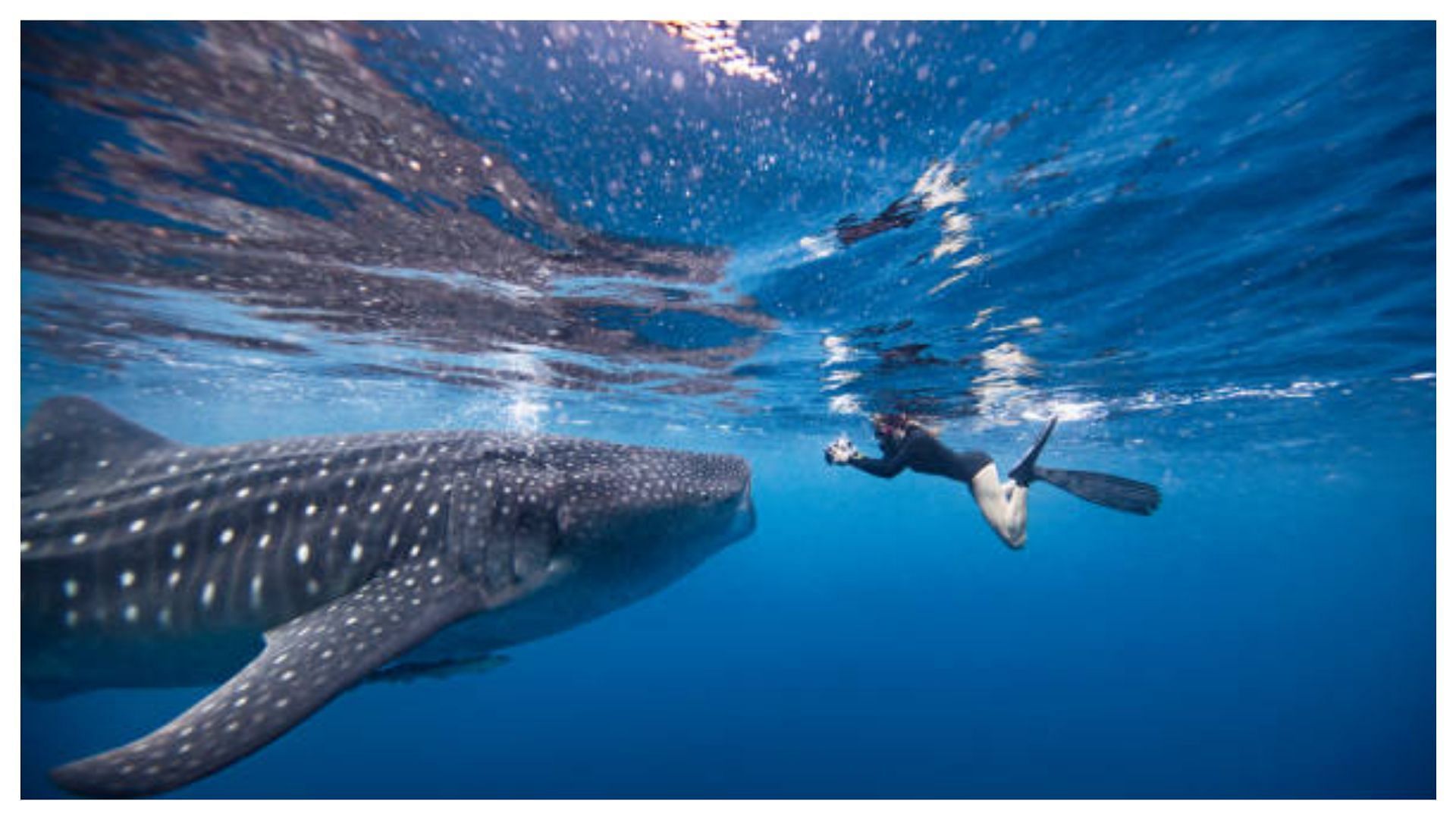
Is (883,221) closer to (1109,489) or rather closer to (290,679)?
(1109,489)

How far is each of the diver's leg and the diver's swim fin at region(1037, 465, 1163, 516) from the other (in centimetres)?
51

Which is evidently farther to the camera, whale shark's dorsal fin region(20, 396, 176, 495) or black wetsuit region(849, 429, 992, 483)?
black wetsuit region(849, 429, 992, 483)

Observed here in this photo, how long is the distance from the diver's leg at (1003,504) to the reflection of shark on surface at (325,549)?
5565 millimetres

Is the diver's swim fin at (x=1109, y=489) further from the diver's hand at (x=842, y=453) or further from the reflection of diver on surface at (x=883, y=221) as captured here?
the reflection of diver on surface at (x=883, y=221)

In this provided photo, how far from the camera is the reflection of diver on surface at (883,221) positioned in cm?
727

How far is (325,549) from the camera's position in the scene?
377 cm

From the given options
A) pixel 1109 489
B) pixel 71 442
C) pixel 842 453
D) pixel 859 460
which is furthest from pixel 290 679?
pixel 1109 489

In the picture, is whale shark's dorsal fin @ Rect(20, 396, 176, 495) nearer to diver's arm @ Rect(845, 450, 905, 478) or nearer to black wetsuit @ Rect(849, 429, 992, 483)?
diver's arm @ Rect(845, 450, 905, 478)

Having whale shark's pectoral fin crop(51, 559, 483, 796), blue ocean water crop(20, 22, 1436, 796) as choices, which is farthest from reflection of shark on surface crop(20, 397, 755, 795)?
blue ocean water crop(20, 22, 1436, 796)

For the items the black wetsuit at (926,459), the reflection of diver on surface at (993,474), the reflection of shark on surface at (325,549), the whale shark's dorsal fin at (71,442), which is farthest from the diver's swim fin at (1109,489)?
the whale shark's dorsal fin at (71,442)

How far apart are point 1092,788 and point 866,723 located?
8.66 m

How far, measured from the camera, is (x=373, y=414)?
28.2 meters

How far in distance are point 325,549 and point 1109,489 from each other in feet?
30.9

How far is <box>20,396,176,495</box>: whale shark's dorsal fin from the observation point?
14.6 feet
